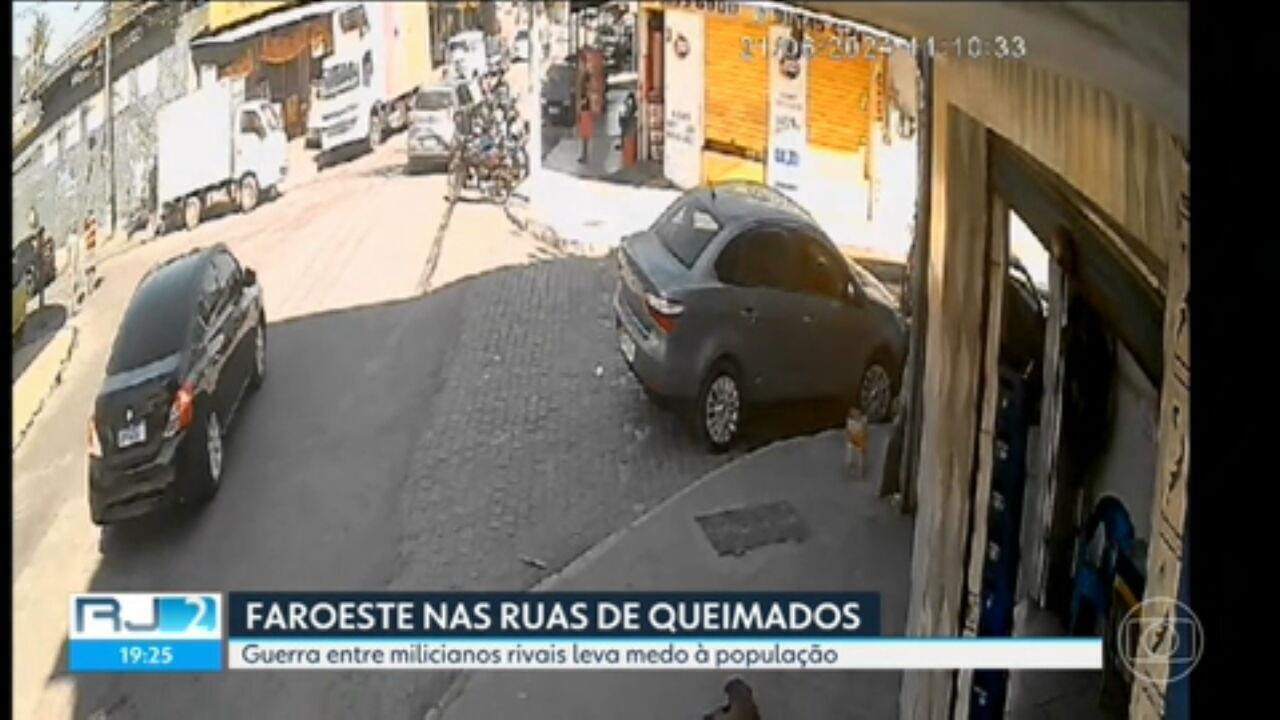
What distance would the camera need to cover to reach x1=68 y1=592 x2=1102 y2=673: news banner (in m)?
2.54

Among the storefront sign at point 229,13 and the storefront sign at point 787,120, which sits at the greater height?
the storefront sign at point 229,13

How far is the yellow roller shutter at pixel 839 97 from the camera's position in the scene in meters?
2.54

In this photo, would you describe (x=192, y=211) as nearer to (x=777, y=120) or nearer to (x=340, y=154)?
(x=340, y=154)

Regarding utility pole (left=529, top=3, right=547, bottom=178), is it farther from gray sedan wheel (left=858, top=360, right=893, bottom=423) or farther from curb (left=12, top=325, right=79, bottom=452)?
curb (left=12, top=325, right=79, bottom=452)

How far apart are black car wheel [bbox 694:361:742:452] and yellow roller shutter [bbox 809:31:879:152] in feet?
1.09

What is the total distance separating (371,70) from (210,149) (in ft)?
0.76

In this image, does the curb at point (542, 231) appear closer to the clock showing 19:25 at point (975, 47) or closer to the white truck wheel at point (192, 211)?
the white truck wheel at point (192, 211)

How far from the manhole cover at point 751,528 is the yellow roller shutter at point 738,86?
46 centimetres

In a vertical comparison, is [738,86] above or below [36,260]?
above

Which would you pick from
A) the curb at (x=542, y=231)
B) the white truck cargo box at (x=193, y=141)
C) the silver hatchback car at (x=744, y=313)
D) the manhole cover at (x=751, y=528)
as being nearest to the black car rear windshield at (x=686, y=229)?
the silver hatchback car at (x=744, y=313)

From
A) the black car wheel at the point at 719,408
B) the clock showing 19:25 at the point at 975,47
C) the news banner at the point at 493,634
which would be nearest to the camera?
the clock showing 19:25 at the point at 975,47

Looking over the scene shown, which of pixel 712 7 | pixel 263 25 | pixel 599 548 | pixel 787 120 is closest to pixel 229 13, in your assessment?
pixel 263 25

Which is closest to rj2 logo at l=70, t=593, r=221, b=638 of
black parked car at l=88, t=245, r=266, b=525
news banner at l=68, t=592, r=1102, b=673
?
news banner at l=68, t=592, r=1102, b=673

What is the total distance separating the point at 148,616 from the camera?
99.7 inches
